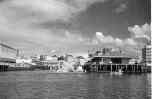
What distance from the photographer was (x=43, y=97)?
3878 cm

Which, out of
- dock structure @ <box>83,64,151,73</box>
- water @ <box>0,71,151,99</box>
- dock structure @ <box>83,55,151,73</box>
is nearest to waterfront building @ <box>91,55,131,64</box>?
dock structure @ <box>83,55,151,73</box>

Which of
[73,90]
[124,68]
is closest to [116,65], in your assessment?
[124,68]

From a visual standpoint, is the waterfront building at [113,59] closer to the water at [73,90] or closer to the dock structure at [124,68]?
the dock structure at [124,68]

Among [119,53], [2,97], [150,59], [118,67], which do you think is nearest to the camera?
[2,97]

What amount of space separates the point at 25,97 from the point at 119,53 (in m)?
149

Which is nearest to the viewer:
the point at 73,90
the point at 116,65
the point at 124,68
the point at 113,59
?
the point at 73,90

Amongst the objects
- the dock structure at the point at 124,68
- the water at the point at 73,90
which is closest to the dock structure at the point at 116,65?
the dock structure at the point at 124,68

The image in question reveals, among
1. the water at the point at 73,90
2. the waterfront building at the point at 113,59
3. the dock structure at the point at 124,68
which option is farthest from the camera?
the waterfront building at the point at 113,59

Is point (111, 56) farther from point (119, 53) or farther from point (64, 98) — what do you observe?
point (64, 98)

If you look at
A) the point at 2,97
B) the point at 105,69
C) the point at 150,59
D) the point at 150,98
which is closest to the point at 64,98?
the point at 2,97

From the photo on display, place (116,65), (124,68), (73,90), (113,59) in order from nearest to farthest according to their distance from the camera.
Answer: (73,90) → (116,65) → (124,68) → (113,59)

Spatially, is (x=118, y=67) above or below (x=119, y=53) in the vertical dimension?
below

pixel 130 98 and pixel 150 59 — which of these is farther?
pixel 150 59

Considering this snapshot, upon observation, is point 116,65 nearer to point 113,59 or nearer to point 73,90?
point 113,59
